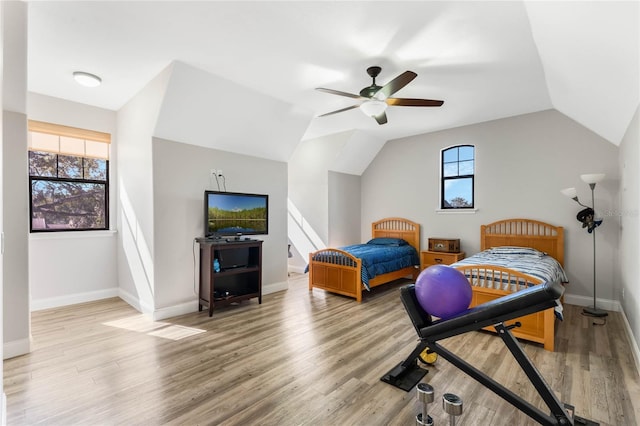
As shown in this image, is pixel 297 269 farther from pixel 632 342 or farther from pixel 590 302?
pixel 632 342

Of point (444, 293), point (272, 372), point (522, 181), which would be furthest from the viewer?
point (522, 181)

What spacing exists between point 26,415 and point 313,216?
501 centimetres

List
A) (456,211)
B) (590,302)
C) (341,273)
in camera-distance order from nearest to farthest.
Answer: (590,302) → (341,273) → (456,211)

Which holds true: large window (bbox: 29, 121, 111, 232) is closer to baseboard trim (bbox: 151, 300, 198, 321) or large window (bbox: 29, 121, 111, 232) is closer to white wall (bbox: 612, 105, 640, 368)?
baseboard trim (bbox: 151, 300, 198, 321)

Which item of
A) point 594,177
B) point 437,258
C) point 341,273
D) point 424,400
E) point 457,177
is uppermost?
point 457,177

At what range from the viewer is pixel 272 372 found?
2.47 m

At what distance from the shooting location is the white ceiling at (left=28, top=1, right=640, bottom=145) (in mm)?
2283

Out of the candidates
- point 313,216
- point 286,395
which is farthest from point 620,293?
point 313,216

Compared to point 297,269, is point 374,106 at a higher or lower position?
higher

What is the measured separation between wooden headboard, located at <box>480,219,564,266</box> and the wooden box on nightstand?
1.55 feet

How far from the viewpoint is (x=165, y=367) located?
8.36 feet

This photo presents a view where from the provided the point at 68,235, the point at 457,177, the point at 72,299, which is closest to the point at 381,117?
the point at 457,177

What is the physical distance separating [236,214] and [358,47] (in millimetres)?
2649

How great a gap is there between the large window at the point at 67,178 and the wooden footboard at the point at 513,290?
5192mm
